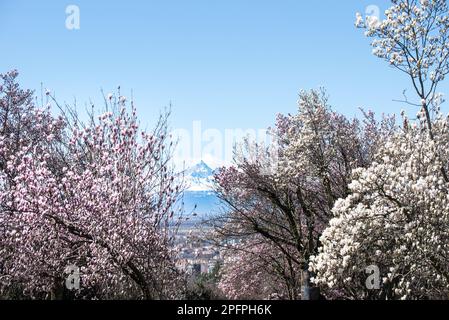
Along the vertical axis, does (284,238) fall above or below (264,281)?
above

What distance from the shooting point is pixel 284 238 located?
17.6m

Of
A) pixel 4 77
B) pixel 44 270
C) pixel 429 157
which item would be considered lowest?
pixel 44 270

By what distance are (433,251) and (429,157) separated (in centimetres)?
194

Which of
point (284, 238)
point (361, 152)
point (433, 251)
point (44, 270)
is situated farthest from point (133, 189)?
point (361, 152)

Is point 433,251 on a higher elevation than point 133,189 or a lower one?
lower

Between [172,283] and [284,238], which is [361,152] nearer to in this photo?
[284,238]

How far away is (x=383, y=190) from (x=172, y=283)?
4.43m

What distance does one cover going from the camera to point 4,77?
22172 millimetres

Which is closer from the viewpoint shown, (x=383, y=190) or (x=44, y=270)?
(x=383, y=190)
